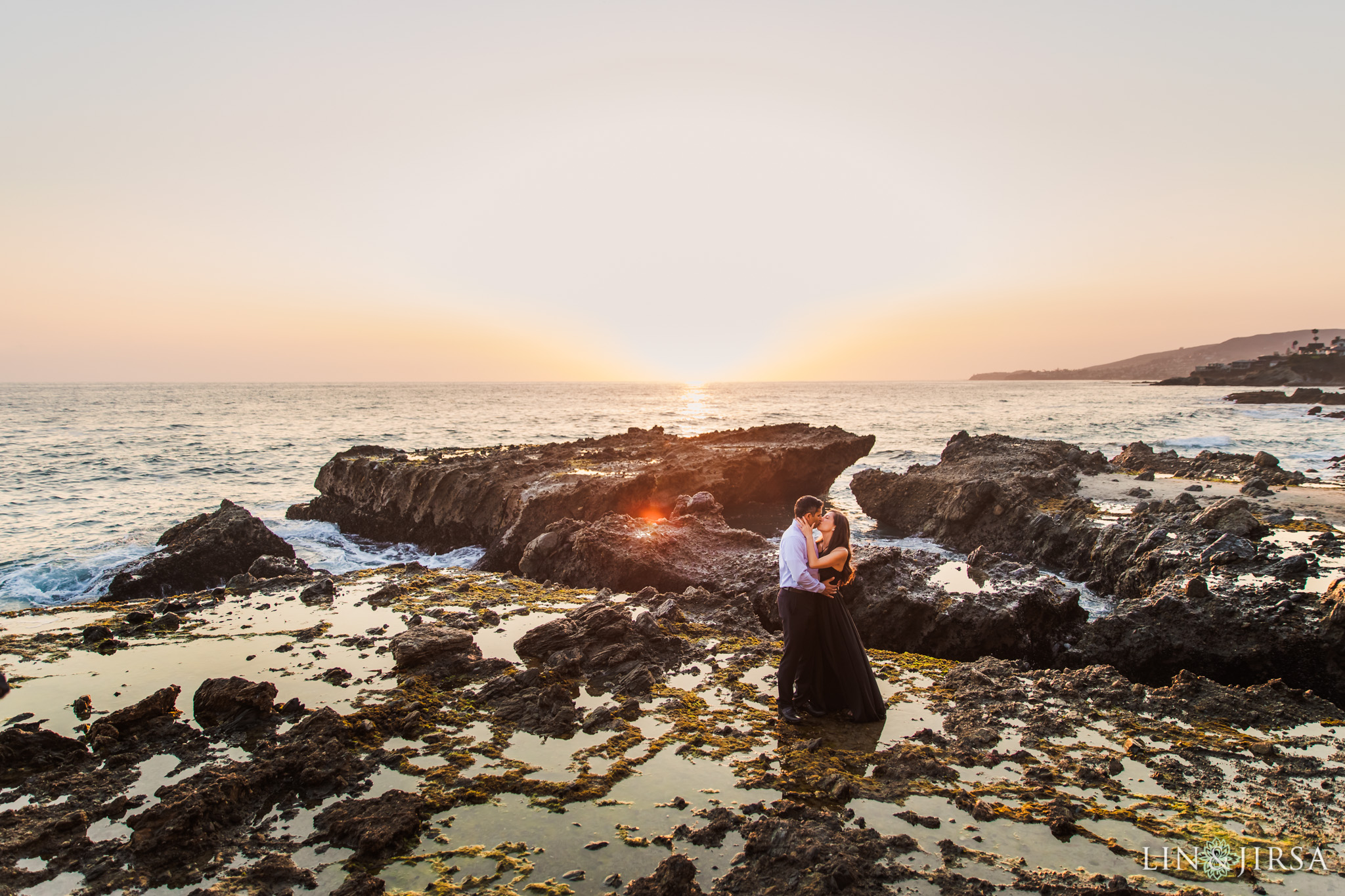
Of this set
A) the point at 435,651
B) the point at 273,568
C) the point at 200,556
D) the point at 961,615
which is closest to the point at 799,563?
the point at 961,615

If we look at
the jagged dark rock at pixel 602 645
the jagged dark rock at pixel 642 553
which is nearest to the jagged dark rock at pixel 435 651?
the jagged dark rock at pixel 602 645

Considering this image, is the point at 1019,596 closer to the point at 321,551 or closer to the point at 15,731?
the point at 15,731

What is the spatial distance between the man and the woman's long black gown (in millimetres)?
99

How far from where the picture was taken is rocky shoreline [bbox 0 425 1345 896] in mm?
4539

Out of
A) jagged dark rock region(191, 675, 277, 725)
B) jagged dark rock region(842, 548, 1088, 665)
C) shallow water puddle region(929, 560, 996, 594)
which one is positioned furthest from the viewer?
shallow water puddle region(929, 560, 996, 594)

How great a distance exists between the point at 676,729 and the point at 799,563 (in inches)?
79.6

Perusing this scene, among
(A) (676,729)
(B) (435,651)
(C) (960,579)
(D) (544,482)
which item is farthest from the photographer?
(D) (544,482)

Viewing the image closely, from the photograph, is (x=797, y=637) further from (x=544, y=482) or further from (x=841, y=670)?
(x=544, y=482)

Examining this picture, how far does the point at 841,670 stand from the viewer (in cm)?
664

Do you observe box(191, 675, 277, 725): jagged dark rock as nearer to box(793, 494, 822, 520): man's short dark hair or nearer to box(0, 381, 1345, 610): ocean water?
box(793, 494, 822, 520): man's short dark hair

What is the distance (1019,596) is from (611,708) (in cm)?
565

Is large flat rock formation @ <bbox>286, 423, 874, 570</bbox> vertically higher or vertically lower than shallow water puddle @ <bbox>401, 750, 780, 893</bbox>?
higher

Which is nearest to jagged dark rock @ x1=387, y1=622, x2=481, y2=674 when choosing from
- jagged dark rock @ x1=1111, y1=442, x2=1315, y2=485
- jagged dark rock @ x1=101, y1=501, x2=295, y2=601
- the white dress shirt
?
the white dress shirt

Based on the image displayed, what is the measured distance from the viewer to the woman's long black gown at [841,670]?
6574 millimetres
